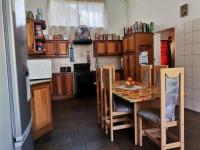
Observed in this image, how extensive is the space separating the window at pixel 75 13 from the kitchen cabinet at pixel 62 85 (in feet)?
5.62

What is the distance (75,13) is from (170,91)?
4.89 m

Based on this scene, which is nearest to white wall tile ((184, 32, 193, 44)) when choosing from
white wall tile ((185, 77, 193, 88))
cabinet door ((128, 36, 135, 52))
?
white wall tile ((185, 77, 193, 88))

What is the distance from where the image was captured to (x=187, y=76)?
3.84m

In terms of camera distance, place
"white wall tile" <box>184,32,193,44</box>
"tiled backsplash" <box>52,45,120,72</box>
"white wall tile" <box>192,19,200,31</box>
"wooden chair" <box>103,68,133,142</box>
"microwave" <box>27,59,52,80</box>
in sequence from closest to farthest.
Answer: "wooden chair" <box>103,68,133,142</box> → "microwave" <box>27,59,52,80</box> → "white wall tile" <box>192,19,200,31</box> → "white wall tile" <box>184,32,193,44</box> → "tiled backsplash" <box>52,45,120,72</box>

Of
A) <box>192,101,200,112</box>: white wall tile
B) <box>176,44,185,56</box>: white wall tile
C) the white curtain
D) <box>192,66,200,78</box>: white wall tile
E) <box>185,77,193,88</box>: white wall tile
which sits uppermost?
the white curtain

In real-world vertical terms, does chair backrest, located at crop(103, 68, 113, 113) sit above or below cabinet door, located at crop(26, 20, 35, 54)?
below

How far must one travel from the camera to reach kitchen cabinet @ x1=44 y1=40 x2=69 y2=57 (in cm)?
556

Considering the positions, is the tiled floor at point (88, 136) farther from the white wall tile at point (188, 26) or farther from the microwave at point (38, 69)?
the white wall tile at point (188, 26)

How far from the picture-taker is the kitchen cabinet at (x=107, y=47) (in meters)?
6.01

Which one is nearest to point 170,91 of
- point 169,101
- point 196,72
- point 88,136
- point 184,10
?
point 169,101

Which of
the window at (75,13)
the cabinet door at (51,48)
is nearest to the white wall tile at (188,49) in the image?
the window at (75,13)

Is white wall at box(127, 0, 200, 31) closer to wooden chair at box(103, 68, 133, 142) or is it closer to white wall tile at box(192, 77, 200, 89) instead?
white wall tile at box(192, 77, 200, 89)

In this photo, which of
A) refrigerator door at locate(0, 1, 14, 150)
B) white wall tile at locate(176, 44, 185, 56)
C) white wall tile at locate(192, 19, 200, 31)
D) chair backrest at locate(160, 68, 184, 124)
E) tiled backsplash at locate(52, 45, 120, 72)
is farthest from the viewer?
tiled backsplash at locate(52, 45, 120, 72)

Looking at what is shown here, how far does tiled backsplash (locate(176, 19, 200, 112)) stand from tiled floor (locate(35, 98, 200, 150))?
0.32 meters
